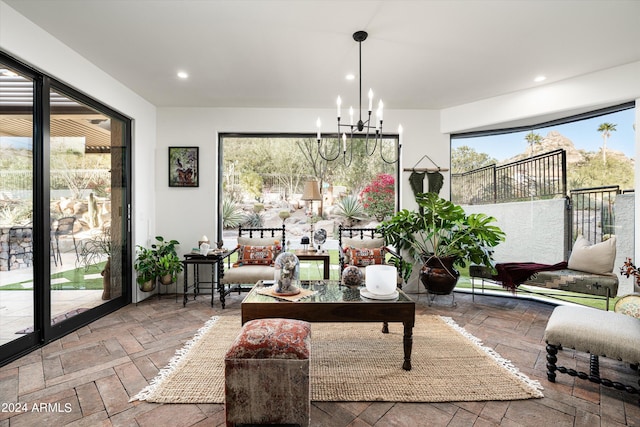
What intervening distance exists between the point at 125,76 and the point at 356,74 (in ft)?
8.60

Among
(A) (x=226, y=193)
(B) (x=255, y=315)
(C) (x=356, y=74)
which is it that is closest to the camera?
(B) (x=255, y=315)

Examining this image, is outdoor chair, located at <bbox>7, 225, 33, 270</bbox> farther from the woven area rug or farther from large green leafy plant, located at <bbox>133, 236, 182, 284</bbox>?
the woven area rug

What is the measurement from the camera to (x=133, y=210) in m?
3.99

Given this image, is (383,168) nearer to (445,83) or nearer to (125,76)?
(445,83)

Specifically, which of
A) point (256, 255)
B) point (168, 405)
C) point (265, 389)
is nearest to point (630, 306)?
point (265, 389)

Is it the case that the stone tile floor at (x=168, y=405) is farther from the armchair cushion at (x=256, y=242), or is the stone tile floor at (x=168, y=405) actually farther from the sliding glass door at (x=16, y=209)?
the armchair cushion at (x=256, y=242)

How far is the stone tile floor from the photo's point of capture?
1.76 m

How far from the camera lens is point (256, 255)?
13.2 ft

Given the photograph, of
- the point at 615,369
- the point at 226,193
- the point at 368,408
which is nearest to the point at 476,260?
the point at 615,369

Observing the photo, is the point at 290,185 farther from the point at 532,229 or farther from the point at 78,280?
the point at 532,229

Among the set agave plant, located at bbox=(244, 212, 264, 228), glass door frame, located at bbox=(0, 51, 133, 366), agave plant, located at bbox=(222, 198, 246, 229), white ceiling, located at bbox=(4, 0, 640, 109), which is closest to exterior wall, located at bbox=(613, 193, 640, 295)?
white ceiling, located at bbox=(4, 0, 640, 109)

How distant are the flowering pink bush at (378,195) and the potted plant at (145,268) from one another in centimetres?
305

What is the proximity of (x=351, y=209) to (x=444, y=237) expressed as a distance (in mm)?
1381

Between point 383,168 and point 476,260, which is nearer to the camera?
point 476,260
